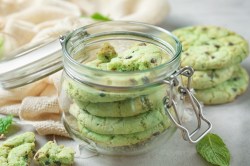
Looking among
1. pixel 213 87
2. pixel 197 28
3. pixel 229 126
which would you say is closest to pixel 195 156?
pixel 229 126

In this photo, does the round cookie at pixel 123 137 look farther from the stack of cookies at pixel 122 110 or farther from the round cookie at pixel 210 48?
the round cookie at pixel 210 48

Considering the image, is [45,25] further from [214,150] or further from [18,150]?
[214,150]

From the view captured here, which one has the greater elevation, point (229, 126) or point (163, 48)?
point (163, 48)

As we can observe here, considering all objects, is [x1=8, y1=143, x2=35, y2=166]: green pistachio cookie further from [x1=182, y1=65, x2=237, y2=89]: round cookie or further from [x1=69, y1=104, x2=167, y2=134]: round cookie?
[x1=182, y1=65, x2=237, y2=89]: round cookie

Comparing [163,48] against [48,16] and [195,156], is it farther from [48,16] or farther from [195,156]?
[48,16]

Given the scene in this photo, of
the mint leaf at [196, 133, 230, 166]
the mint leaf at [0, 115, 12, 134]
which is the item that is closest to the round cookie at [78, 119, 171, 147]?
the mint leaf at [196, 133, 230, 166]

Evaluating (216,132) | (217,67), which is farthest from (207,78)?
(216,132)

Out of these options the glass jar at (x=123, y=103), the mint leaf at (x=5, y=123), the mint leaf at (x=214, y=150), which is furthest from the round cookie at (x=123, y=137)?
the mint leaf at (x=5, y=123)
